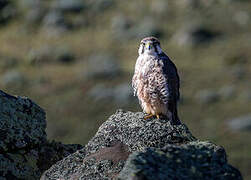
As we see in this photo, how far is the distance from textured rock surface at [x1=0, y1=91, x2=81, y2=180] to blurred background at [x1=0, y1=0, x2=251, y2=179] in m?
17.7

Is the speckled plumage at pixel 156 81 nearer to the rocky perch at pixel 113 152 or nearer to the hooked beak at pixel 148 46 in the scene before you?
the hooked beak at pixel 148 46

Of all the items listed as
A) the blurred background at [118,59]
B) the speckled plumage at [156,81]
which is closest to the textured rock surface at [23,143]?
the speckled plumage at [156,81]

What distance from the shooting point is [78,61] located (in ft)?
142

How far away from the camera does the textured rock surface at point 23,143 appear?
8078mm

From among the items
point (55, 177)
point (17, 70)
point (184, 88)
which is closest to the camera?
point (55, 177)

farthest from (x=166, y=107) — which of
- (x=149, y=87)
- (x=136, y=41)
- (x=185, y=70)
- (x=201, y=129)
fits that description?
(x=136, y=41)

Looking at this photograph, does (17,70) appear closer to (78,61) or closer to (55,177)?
(78,61)

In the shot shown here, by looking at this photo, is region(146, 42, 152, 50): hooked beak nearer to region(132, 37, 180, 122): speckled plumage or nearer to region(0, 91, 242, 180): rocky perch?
region(132, 37, 180, 122): speckled plumage

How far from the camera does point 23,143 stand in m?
8.34

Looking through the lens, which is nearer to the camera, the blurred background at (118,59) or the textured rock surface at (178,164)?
the textured rock surface at (178,164)

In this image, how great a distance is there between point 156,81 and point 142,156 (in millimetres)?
4607

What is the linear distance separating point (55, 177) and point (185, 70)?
32364 mm

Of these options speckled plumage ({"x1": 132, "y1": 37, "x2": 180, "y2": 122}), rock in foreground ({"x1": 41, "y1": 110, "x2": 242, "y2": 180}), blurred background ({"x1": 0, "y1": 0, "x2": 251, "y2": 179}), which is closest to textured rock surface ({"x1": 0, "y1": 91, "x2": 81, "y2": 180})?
rock in foreground ({"x1": 41, "y1": 110, "x2": 242, "y2": 180})

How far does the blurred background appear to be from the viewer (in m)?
32.7
